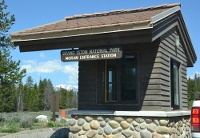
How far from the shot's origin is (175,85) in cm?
1100

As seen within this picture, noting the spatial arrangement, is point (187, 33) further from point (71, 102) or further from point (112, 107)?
point (71, 102)

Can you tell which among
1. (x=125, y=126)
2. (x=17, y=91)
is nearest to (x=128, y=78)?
(x=125, y=126)

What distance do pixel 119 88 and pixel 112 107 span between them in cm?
64

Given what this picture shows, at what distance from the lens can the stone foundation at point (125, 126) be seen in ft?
27.8

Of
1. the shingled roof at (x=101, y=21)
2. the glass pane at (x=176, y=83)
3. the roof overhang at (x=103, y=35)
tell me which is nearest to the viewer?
the roof overhang at (x=103, y=35)

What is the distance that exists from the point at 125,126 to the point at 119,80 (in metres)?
1.52

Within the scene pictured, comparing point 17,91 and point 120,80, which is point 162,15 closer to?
point 120,80

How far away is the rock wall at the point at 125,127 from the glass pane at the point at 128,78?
32.0 inches

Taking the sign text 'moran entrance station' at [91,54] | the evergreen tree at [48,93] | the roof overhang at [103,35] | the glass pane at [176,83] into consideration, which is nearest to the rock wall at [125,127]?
the glass pane at [176,83]

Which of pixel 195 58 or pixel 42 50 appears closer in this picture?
pixel 42 50

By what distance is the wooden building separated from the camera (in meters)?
8.41

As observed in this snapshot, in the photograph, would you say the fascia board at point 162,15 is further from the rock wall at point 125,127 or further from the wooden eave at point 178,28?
the rock wall at point 125,127

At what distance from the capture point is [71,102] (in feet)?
266

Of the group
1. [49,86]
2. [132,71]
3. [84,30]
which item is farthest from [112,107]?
[49,86]
